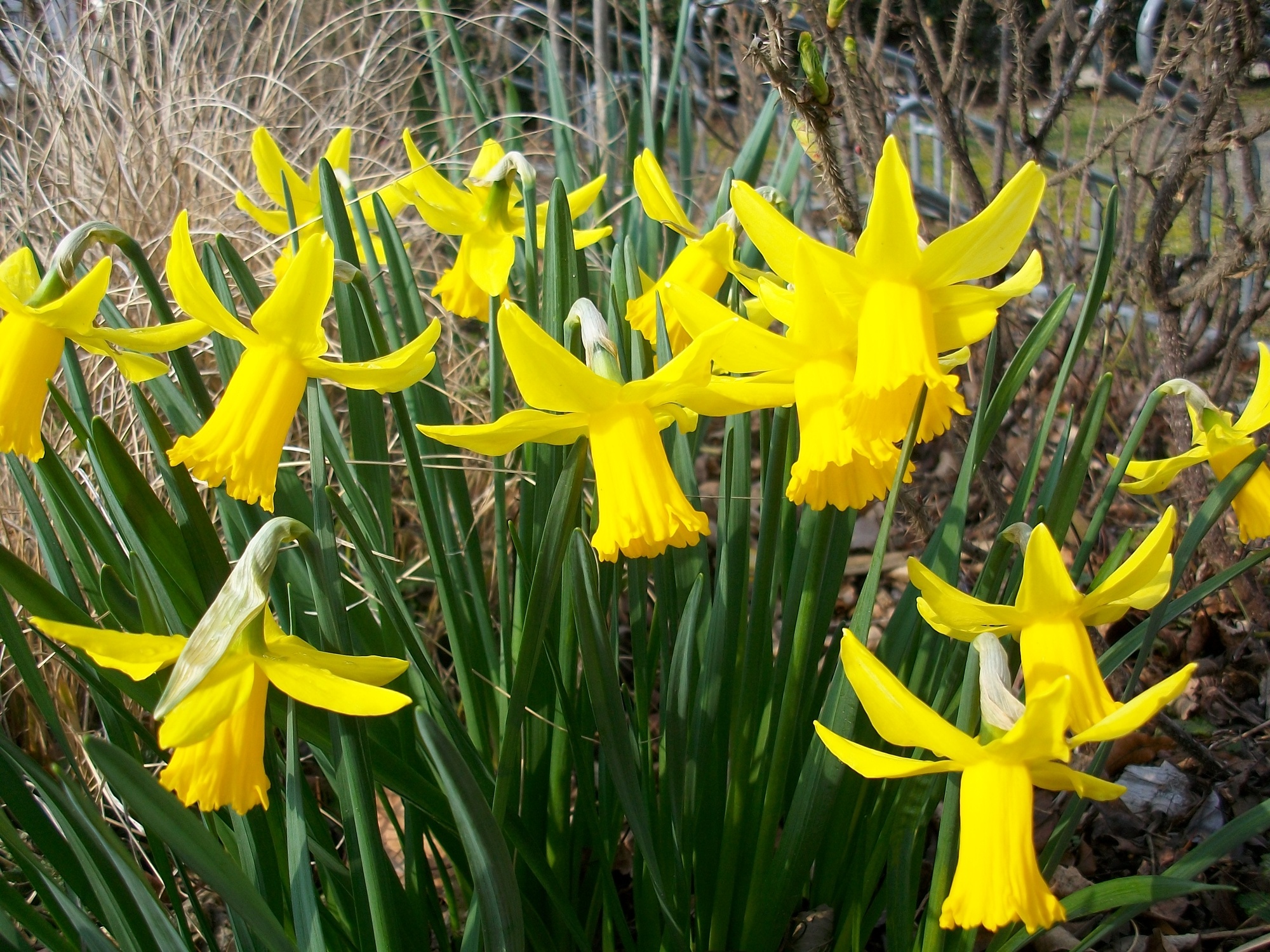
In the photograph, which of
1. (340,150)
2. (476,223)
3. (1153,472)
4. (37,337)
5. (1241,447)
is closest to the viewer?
(37,337)

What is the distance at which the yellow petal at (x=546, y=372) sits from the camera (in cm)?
83

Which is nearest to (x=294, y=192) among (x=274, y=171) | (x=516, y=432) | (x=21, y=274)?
(x=274, y=171)

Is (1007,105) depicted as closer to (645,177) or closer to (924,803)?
(645,177)

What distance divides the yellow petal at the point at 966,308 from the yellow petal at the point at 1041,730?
328mm

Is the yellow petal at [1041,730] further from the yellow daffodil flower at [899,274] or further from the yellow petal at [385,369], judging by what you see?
the yellow petal at [385,369]

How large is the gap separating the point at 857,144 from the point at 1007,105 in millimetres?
600

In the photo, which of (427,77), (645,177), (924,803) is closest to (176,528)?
(645,177)

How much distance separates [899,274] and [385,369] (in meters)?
0.50

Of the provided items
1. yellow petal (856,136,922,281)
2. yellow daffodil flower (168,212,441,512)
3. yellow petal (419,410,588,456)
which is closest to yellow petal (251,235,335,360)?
yellow daffodil flower (168,212,441,512)

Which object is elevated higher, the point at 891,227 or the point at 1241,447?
the point at 891,227

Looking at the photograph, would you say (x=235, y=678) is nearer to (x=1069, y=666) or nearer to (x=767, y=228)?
(x=767, y=228)

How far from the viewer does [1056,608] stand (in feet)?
3.04

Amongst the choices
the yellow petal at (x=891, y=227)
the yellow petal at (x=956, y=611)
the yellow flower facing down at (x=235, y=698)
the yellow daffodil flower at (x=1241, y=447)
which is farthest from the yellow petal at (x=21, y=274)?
the yellow daffodil flower at (x=1241, y=447)

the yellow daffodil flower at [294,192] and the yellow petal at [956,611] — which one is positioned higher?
the yellow daffodil flower at [294,192]
